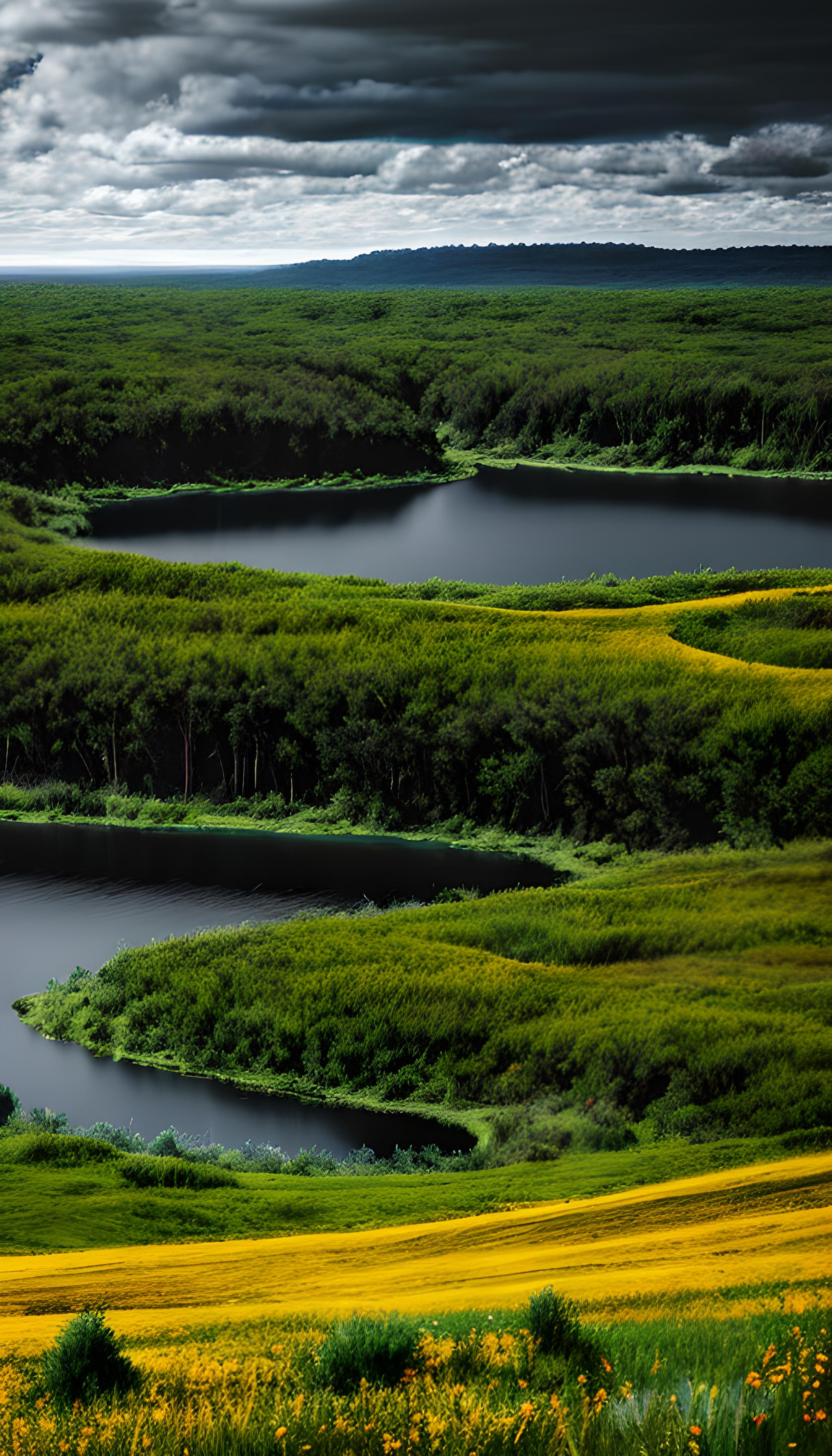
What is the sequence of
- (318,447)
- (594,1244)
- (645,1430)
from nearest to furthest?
(645,1430) → (594,1244) → (318,447)

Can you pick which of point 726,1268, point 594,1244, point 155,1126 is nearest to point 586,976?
point 155,1126

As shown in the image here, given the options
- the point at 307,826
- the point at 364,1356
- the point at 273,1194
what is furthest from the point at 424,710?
the point at 364,1356

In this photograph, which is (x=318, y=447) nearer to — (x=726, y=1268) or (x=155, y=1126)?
(x=155, y=1126)

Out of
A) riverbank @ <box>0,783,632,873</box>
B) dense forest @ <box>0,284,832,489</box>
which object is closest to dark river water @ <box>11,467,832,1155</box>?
riverbank @ <box>0,783,632,873</box>

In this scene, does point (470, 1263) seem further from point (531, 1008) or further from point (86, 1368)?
point (531, 1008)

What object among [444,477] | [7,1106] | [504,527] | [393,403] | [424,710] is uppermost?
[393,403]

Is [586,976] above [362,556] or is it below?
below

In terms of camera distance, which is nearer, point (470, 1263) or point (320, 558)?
point (470, 1263)
